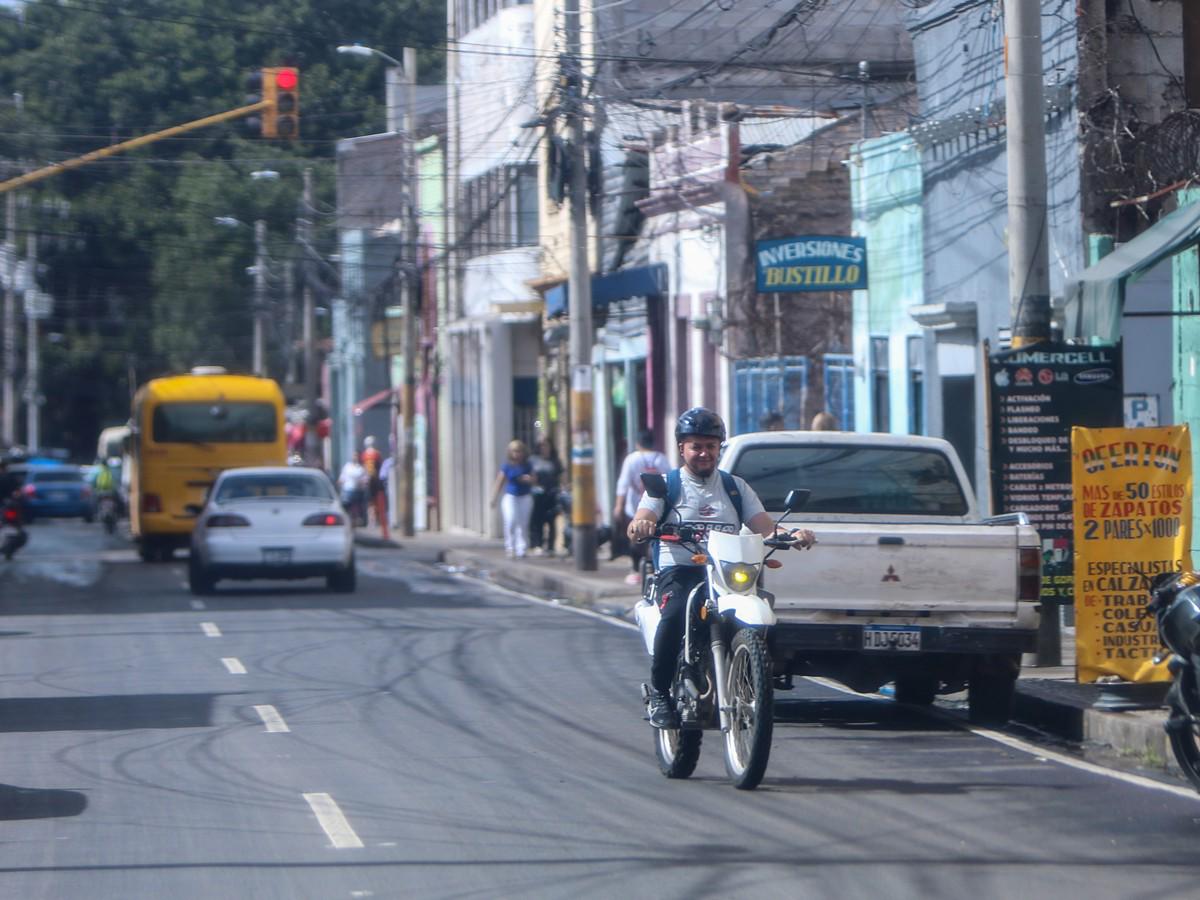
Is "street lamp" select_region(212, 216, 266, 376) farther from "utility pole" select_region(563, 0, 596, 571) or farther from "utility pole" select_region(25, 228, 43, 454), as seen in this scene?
"utility pole" select_region(563, 0, 596, 571)

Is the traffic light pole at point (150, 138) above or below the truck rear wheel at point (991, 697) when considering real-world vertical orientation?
above

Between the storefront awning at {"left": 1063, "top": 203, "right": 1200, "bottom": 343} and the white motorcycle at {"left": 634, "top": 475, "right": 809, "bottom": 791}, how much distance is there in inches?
145

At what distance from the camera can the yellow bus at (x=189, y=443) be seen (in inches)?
1275

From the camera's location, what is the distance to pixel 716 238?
2762 centimetres

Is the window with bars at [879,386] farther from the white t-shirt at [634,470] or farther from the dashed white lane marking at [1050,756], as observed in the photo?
the dashed white lane marking at [1050,756]

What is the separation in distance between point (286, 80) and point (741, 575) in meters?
13.6

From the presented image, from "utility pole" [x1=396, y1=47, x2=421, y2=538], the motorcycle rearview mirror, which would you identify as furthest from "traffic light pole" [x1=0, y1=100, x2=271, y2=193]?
"utility pole" [x1=396, y1=47, x2=421, y2=538]

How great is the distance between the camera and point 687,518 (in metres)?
9.68

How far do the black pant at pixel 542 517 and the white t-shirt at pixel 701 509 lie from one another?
20.3m

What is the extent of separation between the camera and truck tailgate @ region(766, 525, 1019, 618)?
437 inches

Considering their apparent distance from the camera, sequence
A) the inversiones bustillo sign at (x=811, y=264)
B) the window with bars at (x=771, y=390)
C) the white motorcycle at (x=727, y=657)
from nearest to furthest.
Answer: the white motorcycle at (x=727, y=657)
the inversiones bustillo sign at (x=811, y=264)
the window with bars at (x=771, y=390)

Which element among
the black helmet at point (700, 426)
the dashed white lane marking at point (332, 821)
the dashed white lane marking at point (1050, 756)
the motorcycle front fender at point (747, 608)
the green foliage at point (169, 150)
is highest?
the green foliage at point (169, 150)

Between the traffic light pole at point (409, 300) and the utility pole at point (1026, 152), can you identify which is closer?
the utility pole at point (1026, 152)

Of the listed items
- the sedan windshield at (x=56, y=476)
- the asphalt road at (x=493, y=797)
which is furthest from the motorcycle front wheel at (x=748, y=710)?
the sedan windshield at (x=56, y=476)
